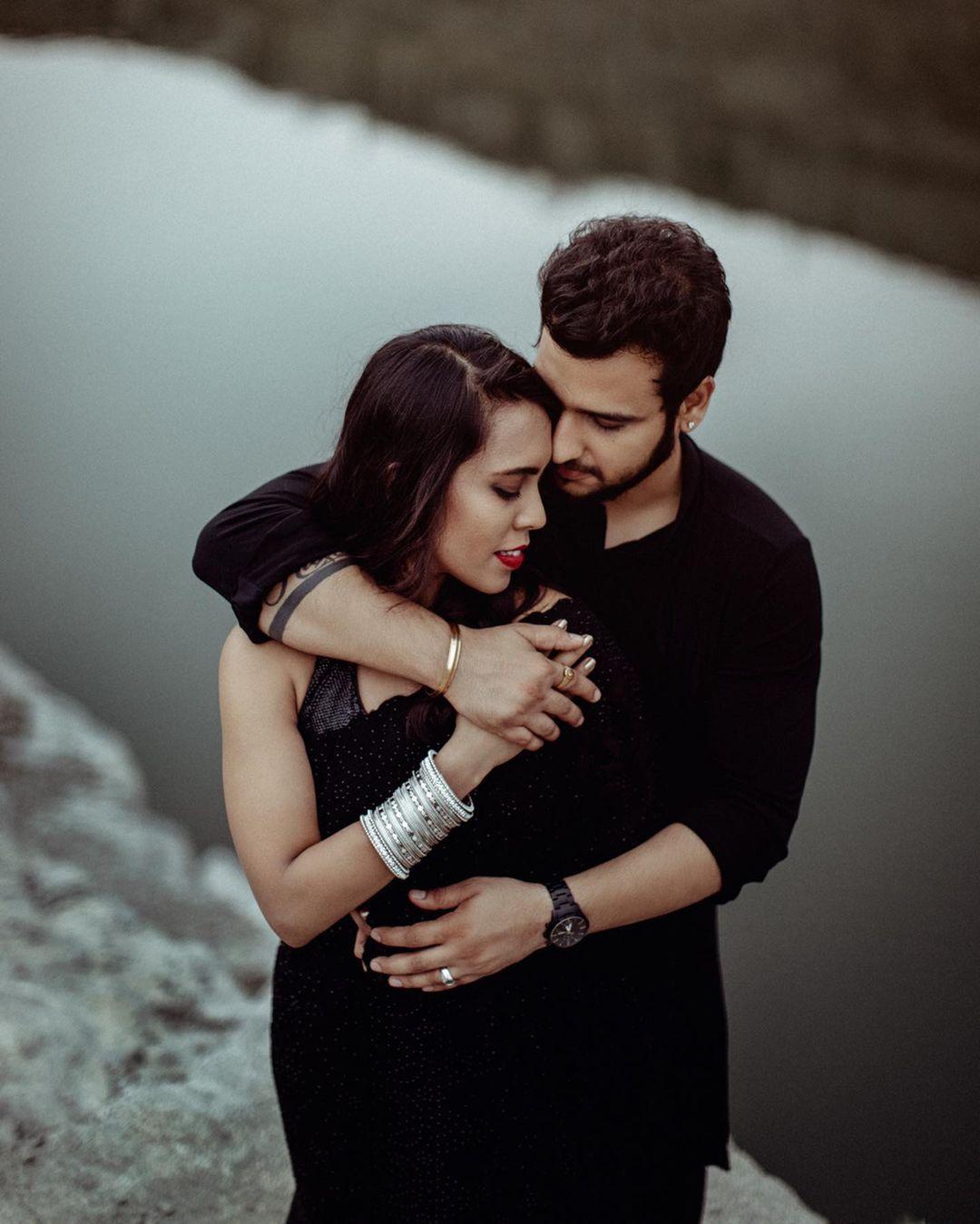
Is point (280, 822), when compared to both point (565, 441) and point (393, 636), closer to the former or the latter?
point (393, 636)

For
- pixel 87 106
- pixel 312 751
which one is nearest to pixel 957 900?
pixel 312 751

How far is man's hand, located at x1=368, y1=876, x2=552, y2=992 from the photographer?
3.72 ft

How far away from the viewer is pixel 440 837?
1.09m

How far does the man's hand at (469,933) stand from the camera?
113 centimetres

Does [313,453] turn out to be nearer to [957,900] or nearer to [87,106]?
[87,106]

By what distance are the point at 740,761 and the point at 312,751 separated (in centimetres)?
52

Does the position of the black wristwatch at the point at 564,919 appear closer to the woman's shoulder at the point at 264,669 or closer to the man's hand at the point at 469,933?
the man's hand at the point at 469,933

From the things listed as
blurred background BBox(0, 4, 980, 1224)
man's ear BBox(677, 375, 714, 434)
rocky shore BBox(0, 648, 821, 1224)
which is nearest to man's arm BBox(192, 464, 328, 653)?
man's ear BBox(677, 375, 714, 434)

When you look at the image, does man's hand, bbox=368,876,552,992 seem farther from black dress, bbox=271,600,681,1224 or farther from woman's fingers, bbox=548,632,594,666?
woman's fingers, bbox=548,632,594,666

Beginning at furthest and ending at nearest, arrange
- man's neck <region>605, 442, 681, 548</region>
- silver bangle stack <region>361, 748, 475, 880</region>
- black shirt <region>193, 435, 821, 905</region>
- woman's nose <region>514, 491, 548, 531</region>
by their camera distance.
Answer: man's neck <region>605, 442, 681, 548</region> → black shirt <region>193, 435, 821, 905</region> → woman's nose <region>514, 491, 548, 531</region> → silver bangle stack <region>361, 748, 475, 880</region>

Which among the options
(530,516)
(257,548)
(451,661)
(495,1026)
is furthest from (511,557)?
(495,1026)

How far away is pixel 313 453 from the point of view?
2869 millimetres

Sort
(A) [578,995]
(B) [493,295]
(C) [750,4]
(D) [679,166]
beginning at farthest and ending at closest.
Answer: (B) [493,295] → (D) [679,166] → (C) [750,4] → (A) [578,995]

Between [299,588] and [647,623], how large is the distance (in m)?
0.47
